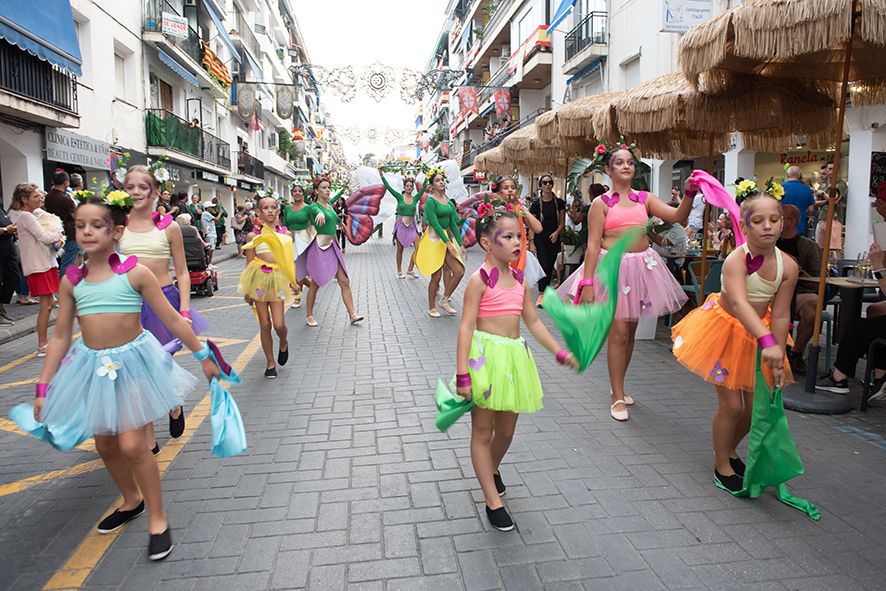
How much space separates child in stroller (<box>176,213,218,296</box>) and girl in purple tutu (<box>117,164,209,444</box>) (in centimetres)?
694

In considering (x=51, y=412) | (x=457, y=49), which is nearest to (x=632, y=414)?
(x=51, y=412)

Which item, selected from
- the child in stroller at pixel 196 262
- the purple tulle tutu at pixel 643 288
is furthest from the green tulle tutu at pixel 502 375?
the child in stroller at pixel 196 262

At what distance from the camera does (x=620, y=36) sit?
20.7 metres

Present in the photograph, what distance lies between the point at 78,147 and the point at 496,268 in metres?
16.6

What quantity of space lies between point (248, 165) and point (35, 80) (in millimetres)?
24335

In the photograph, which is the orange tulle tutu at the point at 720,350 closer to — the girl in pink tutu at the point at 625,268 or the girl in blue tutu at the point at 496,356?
the girl in blue tutu at the point at 496,356

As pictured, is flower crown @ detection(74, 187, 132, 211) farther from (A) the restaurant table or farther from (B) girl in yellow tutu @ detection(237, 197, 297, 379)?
(A) the restaurant table

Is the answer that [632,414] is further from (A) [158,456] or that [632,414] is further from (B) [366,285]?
(B) [366,285]

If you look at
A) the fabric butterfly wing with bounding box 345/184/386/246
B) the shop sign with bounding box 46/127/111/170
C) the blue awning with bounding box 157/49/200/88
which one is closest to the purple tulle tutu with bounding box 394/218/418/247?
the fabric butterfly wing with bounding box 345/184/386/246

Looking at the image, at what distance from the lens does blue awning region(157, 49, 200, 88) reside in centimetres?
2191

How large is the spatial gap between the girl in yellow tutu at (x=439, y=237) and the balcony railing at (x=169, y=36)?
53.1ft


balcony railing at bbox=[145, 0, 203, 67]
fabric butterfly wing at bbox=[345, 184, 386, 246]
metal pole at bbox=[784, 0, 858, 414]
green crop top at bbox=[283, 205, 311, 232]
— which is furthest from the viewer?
balcony railing at bbox=[145, 0, 203, 67]

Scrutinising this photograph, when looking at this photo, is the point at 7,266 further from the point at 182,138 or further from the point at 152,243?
the point at 182,138

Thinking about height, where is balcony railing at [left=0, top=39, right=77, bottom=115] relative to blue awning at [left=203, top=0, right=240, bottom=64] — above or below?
below
